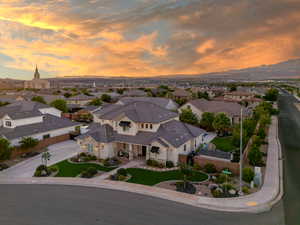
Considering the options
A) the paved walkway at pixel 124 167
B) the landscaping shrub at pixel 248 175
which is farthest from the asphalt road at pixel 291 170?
the paved walkway at pixel 124 167

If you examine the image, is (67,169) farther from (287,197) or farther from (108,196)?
(287,197)

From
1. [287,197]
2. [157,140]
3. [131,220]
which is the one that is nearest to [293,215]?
[287,197]

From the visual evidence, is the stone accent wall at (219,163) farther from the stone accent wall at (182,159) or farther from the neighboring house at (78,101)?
the neighboring house at (78,101)

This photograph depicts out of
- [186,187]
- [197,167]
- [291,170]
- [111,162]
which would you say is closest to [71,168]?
[111,162]

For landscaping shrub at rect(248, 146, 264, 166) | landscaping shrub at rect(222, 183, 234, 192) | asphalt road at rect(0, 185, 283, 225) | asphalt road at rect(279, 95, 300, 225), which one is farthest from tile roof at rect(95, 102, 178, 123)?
asphalt road at rect(279, 95, 300, 225)

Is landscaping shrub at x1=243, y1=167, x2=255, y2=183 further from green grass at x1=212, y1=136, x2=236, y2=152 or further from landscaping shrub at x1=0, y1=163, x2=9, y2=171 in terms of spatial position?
landscaping shrub at x1=0, y1=163, x2=9, y2=171

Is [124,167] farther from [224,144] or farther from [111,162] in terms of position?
[224,144]

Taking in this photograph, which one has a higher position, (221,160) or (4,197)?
(221,160)

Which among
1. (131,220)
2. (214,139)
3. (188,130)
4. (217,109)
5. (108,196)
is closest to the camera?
(131,220)
